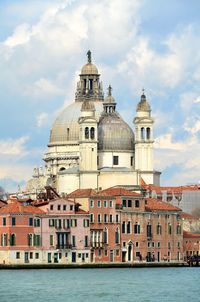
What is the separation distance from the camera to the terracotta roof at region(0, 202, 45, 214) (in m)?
126

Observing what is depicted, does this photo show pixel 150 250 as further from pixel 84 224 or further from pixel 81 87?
pixel 81 87

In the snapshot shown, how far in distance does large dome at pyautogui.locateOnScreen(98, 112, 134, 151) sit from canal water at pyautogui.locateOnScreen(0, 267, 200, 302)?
1379 inches

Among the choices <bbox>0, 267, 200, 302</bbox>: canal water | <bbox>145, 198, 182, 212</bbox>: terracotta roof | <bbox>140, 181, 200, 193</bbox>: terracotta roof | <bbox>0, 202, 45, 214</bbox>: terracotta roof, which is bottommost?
<bbox>0, 267, 200, 302</bbox>: canal water

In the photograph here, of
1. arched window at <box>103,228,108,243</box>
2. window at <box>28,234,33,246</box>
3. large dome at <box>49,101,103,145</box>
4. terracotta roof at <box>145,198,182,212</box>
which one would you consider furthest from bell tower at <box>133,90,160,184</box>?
window at <box>28,234,33,246</box>

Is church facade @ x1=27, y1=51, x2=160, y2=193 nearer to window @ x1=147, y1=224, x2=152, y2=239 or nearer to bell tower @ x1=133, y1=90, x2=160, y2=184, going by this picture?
bell tower @ x1=133, y1=90, x2=160, y2=184

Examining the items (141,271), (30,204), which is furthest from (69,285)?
(30,204)

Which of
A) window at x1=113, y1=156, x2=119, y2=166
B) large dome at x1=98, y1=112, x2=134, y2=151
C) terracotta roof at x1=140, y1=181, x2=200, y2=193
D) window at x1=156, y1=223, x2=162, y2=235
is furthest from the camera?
window at x1=113, y1=156, x2=119, y2=166

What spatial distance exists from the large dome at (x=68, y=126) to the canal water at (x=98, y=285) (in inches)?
1656

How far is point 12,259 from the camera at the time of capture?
124625 millimetres

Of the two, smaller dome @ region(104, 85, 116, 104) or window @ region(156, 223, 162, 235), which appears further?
smaller dome @ region(104, 85, 116, 104)

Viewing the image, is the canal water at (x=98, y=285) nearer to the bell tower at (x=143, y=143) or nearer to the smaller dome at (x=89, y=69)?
the bell tower at (x=143, y=143)

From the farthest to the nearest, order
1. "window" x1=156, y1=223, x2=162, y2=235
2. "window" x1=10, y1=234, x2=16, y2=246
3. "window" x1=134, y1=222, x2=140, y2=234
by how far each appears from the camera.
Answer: "window" x1=156, y1=223, x2=162, y2=235
"window" x1=134, y1=222, x2=140, y2=234
"window" x1=10, y1=234, x2=16, y2=246

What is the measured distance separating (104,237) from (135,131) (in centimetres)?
2846

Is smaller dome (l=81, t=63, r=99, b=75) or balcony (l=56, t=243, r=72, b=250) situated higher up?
smaller dome (l=81, t=63, r=99, b=75)
